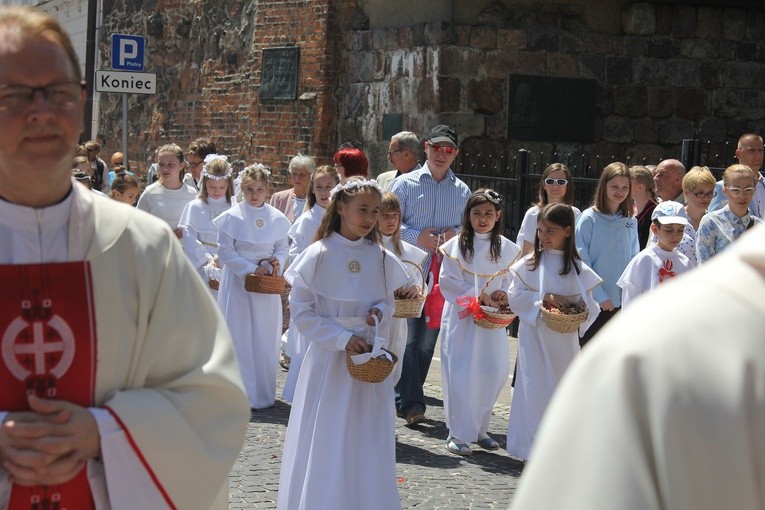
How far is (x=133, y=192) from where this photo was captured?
11.5m

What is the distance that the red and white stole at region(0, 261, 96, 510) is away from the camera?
9.75 feet

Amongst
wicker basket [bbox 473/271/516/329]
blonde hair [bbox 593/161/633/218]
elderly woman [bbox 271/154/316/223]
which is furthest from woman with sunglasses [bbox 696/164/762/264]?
elderly woman [bbox 271/154/316/223]

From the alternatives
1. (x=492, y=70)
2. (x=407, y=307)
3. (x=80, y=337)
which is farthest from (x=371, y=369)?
(x=492, y=70)

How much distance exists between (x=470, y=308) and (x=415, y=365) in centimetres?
98

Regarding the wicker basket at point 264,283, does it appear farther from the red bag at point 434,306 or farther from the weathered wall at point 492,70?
the weathered wall at point 492,70

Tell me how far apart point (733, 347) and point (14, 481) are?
6.37ft

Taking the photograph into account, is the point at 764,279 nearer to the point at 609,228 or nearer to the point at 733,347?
the point at 733,347

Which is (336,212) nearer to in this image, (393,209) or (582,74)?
(393,209)

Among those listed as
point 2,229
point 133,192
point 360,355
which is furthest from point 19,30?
point 133,192

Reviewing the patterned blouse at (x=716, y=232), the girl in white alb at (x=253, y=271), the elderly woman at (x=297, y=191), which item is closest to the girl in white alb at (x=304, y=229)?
the girl in white alb at (x=253, y=271)

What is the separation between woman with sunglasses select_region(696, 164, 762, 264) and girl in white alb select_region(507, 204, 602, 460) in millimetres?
755

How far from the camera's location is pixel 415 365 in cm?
954

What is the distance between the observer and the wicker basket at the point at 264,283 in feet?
32.5

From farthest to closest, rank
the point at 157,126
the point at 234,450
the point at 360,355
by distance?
the point at 157,126 → the point at 360,355 → the point at 234,450
